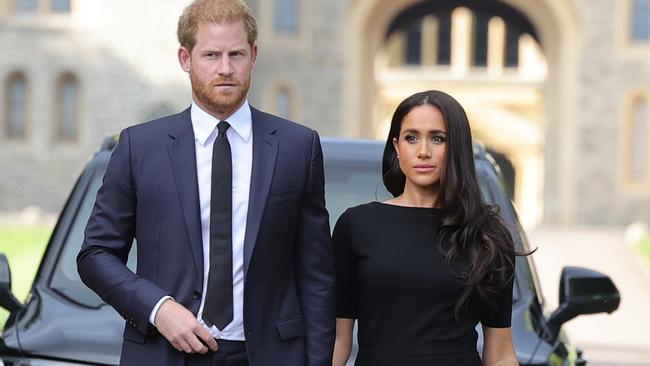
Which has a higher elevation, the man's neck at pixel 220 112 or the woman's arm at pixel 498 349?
the man's neck at pixel 220 112

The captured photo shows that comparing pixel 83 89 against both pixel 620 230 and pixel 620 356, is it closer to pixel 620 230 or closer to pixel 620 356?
pixel 620 230

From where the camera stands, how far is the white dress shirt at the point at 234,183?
10.1 ft

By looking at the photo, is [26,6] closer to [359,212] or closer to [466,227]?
[359,212]

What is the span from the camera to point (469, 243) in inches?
129

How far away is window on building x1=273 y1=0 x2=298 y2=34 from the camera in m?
33.8

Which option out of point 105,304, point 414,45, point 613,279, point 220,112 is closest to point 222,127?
point 220,112

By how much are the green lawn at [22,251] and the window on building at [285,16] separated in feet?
32.1

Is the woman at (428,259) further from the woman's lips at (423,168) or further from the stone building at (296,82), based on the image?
the stone building at (296,82)

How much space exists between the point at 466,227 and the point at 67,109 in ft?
102

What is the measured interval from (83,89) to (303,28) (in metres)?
6.29

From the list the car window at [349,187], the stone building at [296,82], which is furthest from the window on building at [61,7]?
the car window at [349,187]

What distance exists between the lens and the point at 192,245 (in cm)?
306

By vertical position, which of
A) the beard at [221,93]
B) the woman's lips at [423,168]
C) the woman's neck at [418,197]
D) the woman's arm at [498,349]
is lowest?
the woman's arm at [498,349]

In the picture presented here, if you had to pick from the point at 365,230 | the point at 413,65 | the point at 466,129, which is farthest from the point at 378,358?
the point at 413,65
